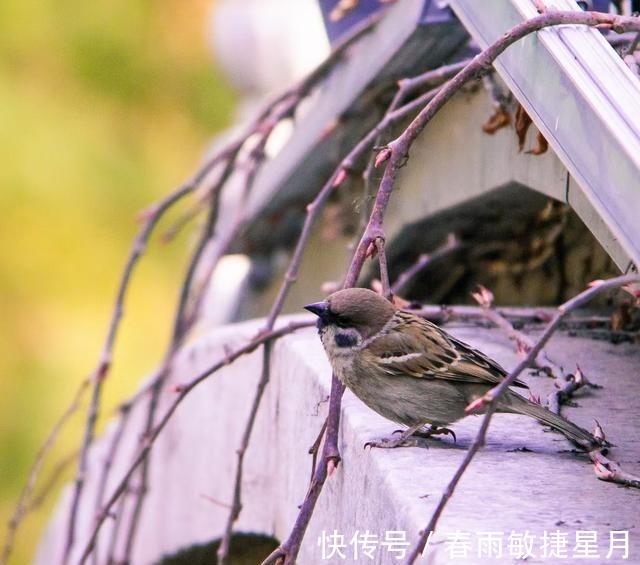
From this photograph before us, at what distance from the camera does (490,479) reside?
2.07 meters

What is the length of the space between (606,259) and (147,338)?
4653mm

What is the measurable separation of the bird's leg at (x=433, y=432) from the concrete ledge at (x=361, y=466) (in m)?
0.03

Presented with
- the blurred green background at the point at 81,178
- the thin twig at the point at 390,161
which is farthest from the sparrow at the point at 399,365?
the blurred green background at the point at 81,178

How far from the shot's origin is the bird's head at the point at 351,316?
2465 millimetres

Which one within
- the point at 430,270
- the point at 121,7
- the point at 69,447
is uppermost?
the point at 121,7

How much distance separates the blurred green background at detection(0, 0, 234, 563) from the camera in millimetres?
7320

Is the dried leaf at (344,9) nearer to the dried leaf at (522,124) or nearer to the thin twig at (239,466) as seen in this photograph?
the dried leaf at (522,124)

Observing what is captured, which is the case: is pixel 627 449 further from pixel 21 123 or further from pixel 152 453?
pixel 21 123

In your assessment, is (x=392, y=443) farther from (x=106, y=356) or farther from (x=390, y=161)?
(x=106, y=356)

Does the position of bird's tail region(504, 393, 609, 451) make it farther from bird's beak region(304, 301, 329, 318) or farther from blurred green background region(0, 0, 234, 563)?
blurred green background region(0, 0, 234, 563)

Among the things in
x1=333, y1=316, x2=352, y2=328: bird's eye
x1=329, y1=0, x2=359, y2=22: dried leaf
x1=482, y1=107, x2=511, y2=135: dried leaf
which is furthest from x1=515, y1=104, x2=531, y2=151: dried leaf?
x1=329, y1=0, x2=359, y2=22: dried leaf

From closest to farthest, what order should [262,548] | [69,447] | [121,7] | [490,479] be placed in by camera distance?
[490,479] → [262,548] → [69,447] → [121,7]

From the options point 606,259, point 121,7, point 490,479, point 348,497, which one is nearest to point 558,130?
point 490,479

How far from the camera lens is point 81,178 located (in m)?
7.77
